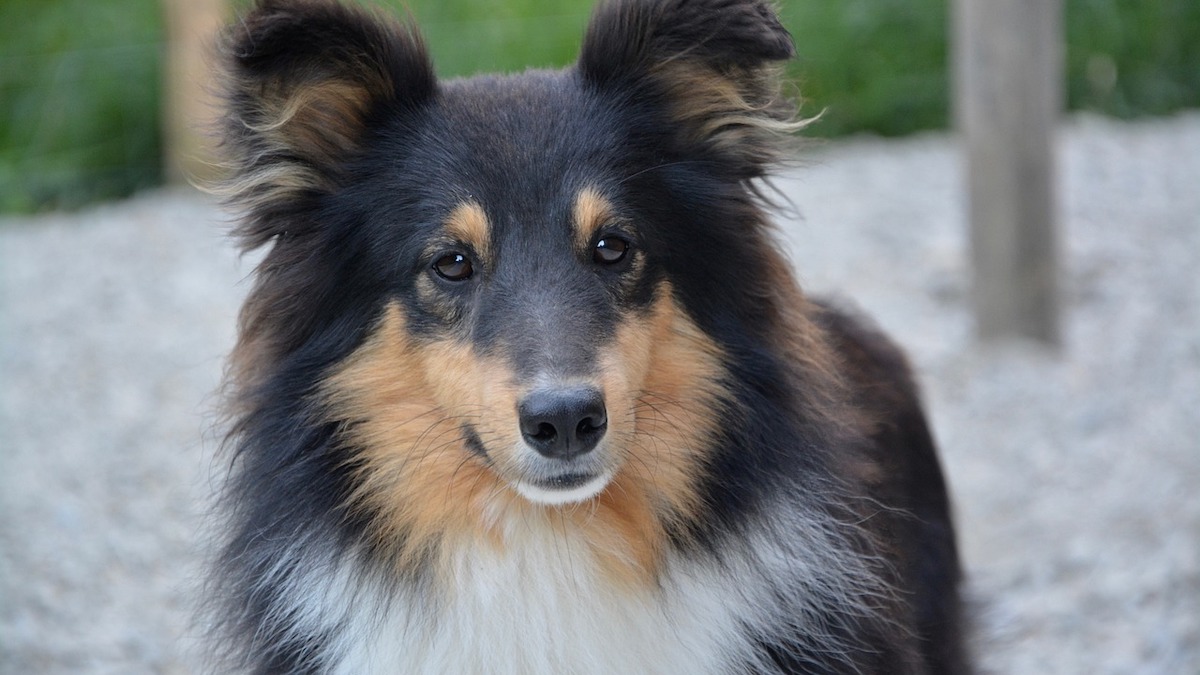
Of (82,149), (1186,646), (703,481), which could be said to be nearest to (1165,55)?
(1186,646)

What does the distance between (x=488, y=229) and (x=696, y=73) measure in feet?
2.25

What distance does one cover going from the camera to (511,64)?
10.1 meters

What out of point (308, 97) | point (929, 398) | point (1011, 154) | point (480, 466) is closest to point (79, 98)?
point (929, 398)

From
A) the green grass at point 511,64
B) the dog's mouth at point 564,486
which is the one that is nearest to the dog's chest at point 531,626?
the dog's mouth at point 564,486

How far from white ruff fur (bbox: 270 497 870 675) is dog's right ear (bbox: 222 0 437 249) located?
898 millimetres

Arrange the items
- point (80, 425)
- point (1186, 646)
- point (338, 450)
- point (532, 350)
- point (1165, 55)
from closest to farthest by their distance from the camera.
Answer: point (532, 350)
point (338, 450)
point (1186, 646)
point (80, 425)
point (1165, 55)

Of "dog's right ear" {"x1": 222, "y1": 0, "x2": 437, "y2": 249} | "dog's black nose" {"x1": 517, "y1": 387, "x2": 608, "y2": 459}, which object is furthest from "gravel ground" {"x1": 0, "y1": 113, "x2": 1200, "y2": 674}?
"dog's black nose" {"x1": 517, "y1": 387, "x2": 608, "y2": 459}

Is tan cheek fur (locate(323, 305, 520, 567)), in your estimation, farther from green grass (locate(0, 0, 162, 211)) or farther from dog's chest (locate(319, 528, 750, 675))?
green grass (locate(0, 0, 162, 211))

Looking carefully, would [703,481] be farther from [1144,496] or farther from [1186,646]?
[1144,496]

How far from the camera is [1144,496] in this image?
5871 mm

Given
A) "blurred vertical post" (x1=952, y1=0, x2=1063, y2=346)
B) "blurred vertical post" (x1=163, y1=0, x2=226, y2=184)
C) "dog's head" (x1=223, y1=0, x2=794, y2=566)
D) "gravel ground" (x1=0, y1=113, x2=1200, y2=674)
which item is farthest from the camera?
"blurred vertical post" (x1=163, y1=0, x2=226, y2=184)

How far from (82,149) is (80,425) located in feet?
13.2

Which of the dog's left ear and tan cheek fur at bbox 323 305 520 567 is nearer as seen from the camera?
tan cheek fur at bbox 323 305 520 567

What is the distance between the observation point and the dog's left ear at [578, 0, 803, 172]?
333cm
